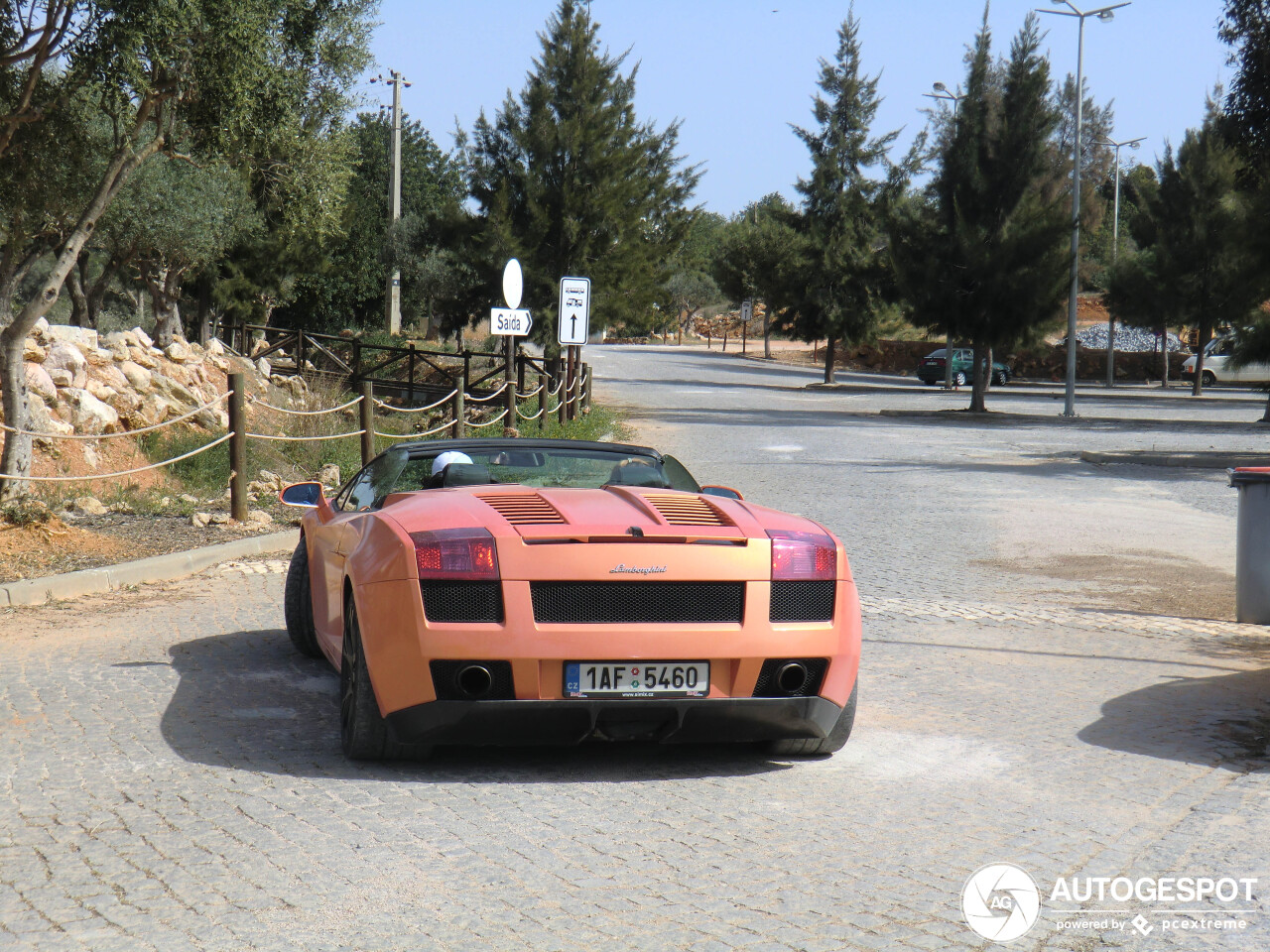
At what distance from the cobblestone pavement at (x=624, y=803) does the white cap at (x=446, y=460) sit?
3.87 ft

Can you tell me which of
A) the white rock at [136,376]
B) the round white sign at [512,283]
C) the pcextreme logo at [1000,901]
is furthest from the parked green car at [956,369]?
the pcextreme logo at [1000,901]

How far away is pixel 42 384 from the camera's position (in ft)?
59.4

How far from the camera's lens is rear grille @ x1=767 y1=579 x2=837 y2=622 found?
4816 millimetres

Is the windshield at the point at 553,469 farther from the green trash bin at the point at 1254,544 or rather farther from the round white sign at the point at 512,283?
the round white sign at the point at 512,283

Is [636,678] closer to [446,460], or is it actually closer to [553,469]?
[446,460]

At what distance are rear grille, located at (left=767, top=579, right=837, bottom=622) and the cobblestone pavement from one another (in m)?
0.63

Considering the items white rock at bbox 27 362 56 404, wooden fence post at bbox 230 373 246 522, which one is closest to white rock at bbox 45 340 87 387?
white rock at bbox 27 362 56 404

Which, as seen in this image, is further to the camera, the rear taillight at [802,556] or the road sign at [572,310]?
the road sign at [572,310]

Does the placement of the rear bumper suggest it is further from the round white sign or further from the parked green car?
the parked green car

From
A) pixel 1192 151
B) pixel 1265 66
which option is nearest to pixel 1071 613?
pixel 1265 66

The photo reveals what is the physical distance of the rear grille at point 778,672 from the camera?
4793 mm

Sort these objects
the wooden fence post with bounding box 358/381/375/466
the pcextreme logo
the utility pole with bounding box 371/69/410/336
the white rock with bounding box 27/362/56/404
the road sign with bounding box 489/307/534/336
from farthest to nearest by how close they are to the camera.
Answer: the utility pole with bounding box 371/69/410/336 < the white rock with bounding box 27/362/56/404 < the road sign with bounding box 489/307/534/336 < the wooden fence post with bounding box 358/381/375/466 < the pcextreme logo

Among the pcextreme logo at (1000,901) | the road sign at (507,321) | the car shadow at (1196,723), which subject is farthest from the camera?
the road sign at (507,321)

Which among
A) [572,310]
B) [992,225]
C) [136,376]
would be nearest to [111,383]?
[136,376]
